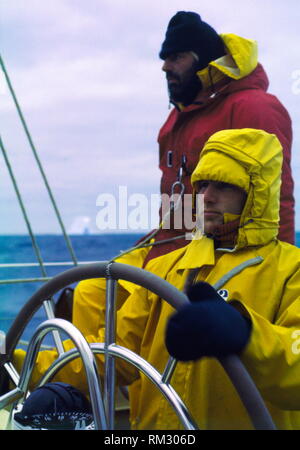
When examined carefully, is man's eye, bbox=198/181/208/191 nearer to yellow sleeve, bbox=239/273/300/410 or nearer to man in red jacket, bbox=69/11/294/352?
man in red jacket, bbox=69/11/294/352

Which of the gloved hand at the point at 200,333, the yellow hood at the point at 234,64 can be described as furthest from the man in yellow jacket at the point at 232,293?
the yellow hood at the point at 234,64

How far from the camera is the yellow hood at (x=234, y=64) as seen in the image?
6.62 feet

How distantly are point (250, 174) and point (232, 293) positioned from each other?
0.90ft

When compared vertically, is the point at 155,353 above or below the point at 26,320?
below

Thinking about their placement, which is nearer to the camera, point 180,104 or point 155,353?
point 155,353

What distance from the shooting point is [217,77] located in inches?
80.6

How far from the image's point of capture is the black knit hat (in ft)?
6.96

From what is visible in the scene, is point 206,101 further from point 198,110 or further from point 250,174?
point 250,174

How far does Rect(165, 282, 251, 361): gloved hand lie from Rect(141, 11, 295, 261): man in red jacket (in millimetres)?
973

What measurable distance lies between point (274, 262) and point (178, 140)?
29.0 inches

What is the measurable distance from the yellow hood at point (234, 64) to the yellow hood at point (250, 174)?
0.54 m

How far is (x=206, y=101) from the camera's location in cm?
201
